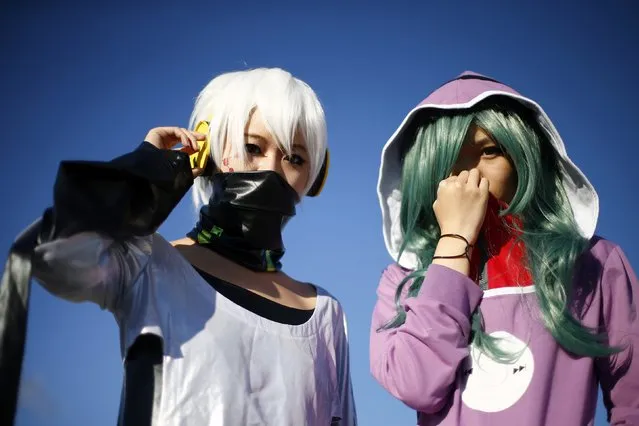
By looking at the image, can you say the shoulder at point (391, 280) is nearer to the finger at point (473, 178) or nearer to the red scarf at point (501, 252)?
the red scarf at point (501, 252)

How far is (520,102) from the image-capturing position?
9.40ft

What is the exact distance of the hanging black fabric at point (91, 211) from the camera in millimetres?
1876

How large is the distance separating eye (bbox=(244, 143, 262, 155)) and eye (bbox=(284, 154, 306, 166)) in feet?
0.41

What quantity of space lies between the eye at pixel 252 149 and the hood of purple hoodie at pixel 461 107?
58cm

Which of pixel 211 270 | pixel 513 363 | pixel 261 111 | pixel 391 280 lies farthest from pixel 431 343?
pixel 261 111

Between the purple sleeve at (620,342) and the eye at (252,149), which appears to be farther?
the eye at (252,149)

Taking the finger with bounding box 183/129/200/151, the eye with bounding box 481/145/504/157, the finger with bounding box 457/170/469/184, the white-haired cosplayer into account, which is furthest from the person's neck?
the eye with bounding box 481/145/504/157

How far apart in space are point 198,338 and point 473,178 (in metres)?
1.23

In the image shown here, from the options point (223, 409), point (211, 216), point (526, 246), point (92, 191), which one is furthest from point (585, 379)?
point (92, 191)

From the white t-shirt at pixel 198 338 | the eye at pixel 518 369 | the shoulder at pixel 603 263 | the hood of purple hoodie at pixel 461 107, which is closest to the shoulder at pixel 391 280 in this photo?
the hood of purple hoodie at pixel 461 107

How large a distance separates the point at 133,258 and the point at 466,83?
1.57 m

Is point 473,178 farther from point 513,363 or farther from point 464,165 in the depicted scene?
point 513,363

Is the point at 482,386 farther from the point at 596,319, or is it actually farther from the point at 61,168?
the point at 61,168

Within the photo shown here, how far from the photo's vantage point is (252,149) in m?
2.83
